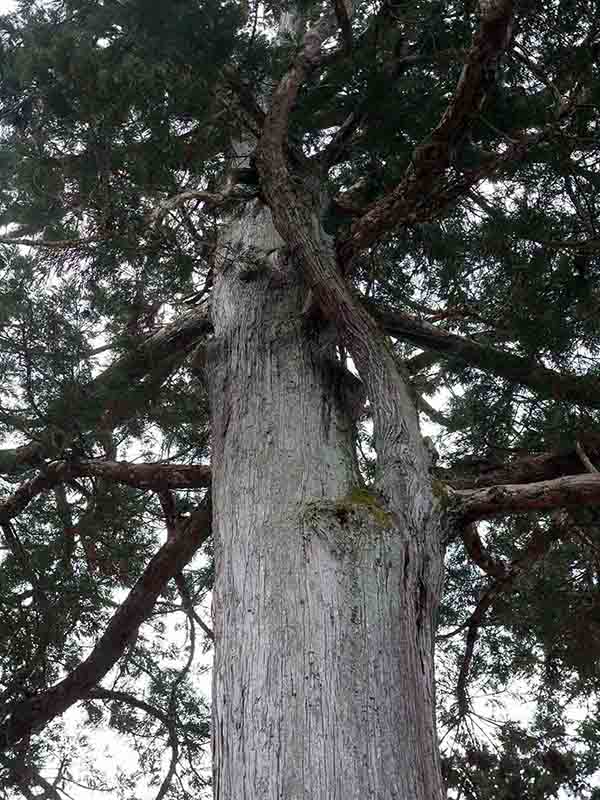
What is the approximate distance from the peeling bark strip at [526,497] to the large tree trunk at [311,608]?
210 mm

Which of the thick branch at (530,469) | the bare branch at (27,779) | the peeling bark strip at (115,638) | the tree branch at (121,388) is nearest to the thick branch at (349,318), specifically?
the thick branch at (530,469)

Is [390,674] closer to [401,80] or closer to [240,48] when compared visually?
[240,48]

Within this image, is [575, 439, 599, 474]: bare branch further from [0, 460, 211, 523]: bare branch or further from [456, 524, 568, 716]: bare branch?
[0, 460, 211, 523]: bare branch

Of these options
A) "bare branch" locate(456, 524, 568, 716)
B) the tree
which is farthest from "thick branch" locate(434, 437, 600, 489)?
"bare branch" locate(456, 524, 568, 716)

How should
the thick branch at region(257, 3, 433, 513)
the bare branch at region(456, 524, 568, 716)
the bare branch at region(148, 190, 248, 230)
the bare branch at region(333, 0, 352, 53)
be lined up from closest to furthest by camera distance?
1. the thick branch at region(257, 3, 433, 513)
2. the bare branch at region(148, 190, 248, 230)
3. the bare branch at region(333, 0, 352, 53)
4. the bare branch at region(456, 524, 568, 716)

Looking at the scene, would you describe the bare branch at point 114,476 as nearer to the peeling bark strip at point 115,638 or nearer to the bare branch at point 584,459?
the peeling bark strip at point 115,638

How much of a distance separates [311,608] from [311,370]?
1100mm

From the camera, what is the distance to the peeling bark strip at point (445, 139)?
2.44 meters

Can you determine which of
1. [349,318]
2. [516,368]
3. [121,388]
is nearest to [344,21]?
[349,318]

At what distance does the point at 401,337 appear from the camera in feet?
12.6

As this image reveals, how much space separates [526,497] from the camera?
2.53m

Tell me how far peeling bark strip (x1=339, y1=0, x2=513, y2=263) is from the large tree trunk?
52 centimetres

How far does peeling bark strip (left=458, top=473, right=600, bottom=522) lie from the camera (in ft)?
8.18

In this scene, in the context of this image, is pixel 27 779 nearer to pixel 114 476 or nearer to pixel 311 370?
pixel 114 476
